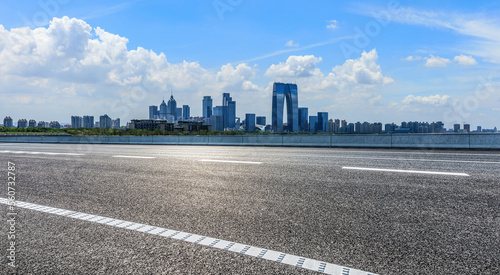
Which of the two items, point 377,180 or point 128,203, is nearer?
point 128,203

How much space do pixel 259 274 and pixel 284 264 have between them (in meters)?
0.29

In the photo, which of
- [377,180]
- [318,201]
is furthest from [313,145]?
[318,201]

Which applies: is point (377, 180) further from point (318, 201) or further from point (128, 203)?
point (128, 203)

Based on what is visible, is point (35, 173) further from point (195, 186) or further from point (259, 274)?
point (259, 274)

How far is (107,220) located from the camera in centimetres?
446

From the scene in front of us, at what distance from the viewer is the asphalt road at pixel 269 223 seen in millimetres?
2980

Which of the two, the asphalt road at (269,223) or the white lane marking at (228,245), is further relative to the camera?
the asphalt road at (269,223)

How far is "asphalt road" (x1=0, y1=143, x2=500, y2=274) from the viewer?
2.98 m

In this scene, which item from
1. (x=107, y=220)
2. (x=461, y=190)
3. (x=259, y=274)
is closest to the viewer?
(x=259, y=274)

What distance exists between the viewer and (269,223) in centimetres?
416

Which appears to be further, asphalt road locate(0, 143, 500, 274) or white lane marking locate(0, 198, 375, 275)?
asphalt road locate(0, 143, 500, 274)

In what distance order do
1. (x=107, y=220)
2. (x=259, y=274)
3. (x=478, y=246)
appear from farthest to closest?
(x=107, y=220) → (x=478, y=246) → (x=259, y=274)

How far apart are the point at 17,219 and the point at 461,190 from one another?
7.13 metres

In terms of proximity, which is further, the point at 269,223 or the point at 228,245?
the point at 269,223
